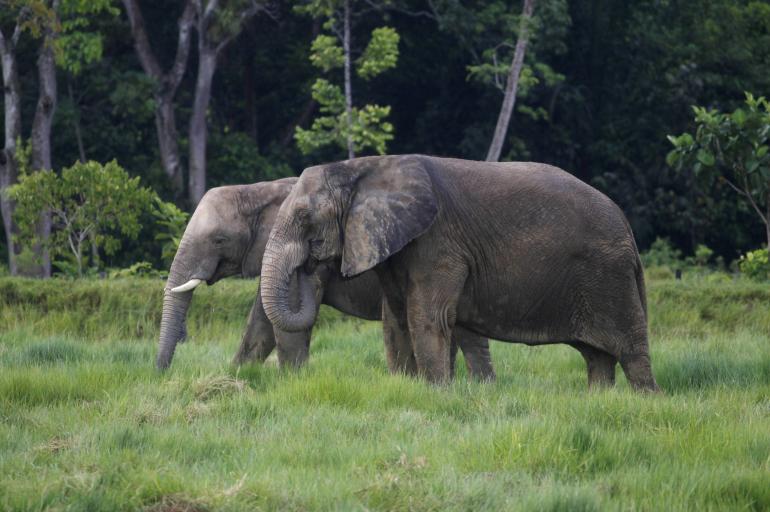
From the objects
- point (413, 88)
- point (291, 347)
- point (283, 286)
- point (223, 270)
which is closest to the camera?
point (283, 286)

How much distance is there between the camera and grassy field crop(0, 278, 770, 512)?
20.6 ft

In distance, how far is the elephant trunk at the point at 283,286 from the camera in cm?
880

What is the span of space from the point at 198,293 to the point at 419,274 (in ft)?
19.4

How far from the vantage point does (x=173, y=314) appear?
10.1 metres

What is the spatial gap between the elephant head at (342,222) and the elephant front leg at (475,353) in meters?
1.93

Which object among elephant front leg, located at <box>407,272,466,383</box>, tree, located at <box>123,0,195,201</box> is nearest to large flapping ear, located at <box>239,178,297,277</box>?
elephant front leg, located at <box>407,272,466,383</box>

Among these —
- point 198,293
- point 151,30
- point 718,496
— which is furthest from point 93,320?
point 151,30

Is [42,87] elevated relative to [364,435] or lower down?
elevated

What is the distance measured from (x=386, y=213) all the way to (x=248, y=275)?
6.78 ft

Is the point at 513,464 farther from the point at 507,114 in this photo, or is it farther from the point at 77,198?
the point at 507,114

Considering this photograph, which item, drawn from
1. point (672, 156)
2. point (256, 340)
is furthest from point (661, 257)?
point (256, 340)

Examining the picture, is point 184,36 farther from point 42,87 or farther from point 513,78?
point 513,78

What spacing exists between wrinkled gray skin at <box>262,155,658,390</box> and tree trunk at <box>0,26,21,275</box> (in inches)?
500

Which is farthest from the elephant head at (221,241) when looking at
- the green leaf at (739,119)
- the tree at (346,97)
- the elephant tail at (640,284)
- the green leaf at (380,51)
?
the green leaf at (380,51)
